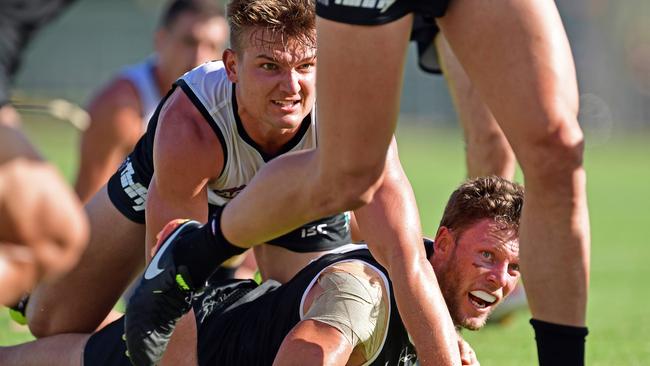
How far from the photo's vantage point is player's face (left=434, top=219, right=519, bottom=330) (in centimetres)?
425

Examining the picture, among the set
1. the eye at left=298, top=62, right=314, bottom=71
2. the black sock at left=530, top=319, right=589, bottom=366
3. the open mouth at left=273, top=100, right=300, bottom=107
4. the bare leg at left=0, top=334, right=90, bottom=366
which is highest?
the eye at left=298, top=62, right=314, bottom=71

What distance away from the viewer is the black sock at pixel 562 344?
11.2 ft

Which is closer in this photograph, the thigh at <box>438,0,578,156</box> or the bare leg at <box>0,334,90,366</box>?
the thigh at <box>438,0,578,156</box>

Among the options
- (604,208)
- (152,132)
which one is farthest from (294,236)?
(604,208)

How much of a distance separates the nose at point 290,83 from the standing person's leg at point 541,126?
1107 millimetres

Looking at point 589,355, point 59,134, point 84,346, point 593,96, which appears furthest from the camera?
point 593,96

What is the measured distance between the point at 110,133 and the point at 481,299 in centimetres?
417

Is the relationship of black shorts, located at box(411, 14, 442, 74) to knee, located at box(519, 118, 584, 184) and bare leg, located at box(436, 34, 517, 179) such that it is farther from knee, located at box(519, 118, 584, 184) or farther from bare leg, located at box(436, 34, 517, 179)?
knee, located at box(519, 118, 584, 184)

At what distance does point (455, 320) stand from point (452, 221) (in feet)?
1.20

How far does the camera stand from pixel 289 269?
5.03 m

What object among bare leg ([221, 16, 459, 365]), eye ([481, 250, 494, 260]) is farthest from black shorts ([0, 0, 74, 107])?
eye ([481, 250, 494, 260])

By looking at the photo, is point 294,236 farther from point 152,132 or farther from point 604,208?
point 604,208

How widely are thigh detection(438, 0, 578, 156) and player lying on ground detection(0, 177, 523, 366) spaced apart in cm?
95

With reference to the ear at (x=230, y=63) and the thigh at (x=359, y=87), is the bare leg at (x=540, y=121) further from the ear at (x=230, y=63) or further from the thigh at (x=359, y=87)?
the ear at (x=230, y=63)
